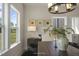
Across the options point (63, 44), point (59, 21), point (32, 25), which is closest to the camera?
point (63, 44)

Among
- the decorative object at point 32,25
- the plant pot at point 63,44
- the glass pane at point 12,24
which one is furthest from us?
the decorative object at point 32,25

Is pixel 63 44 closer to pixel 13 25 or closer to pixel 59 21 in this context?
pixel 59 21

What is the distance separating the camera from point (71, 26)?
2.39m

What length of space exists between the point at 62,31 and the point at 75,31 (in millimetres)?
374

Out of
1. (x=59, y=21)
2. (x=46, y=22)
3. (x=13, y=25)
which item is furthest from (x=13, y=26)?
(x=59, y=21)

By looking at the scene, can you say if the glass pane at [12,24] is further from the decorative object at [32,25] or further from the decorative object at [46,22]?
the decorative object at [46,22]

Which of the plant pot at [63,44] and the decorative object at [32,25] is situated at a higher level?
the decorative object at [32,25]

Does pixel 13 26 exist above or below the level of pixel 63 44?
above

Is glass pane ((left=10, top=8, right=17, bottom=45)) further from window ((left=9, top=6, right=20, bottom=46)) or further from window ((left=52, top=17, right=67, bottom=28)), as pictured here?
window ((left=52, top=17, right=67, bottom=28))

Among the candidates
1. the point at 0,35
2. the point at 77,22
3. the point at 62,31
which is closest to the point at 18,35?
the point at 0,35

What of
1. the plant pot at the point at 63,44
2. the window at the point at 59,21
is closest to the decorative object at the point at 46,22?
the window at the point at 59,21

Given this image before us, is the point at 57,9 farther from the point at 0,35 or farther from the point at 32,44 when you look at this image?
the point at 0,35

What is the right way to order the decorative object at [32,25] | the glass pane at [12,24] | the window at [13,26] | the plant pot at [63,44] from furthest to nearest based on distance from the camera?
the decorative object at [32,25], the glass pane at [12,24], the window at [13,26], the plant pot at [63,44]

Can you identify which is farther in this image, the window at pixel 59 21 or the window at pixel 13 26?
the window at pixel 59 21
